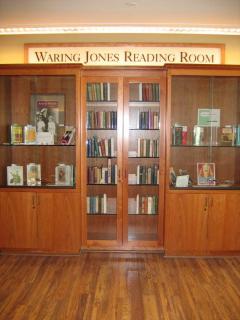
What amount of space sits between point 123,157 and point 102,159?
11.8 inches

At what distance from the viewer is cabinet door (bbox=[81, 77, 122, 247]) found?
362cm

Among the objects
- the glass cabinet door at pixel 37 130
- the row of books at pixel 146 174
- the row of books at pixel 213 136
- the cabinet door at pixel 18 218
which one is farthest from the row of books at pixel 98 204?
the row of books at pixel 213 136

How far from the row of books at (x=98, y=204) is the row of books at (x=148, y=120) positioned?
1.05 meters

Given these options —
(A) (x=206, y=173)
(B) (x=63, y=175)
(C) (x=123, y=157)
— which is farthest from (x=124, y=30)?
(A) (x=206, y=173)

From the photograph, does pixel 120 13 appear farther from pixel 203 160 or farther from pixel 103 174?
pixel 203 160

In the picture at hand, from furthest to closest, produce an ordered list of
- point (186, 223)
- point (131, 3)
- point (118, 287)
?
point (186, 223)
point (131, 3)
point (118, 287)

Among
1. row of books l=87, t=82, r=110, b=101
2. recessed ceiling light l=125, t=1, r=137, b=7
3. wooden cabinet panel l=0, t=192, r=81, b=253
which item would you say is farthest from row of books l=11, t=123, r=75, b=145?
recessed ceiling light l=125, t=1, r=137, b=7

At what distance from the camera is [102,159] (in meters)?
3.76

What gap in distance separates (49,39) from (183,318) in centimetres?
368

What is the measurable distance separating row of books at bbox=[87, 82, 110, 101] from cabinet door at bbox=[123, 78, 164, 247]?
0.26m

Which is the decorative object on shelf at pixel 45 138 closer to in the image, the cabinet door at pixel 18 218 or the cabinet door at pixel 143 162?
the cabinet door at pixel 18 218

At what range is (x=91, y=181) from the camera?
3.74 meters

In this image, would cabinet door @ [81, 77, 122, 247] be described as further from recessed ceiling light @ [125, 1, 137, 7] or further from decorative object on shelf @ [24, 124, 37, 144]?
recessed ceiling light @ [125, 1, 137, 7]

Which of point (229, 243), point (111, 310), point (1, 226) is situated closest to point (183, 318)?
point (111, 310)
